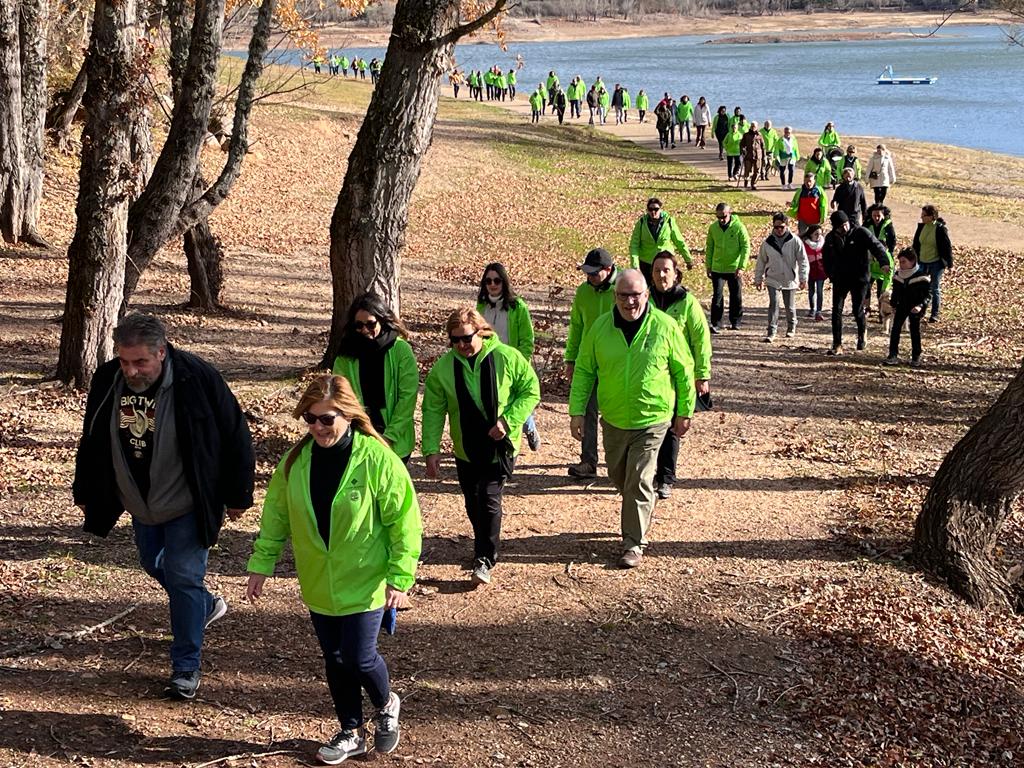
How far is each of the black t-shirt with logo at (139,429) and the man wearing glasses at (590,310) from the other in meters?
4.24

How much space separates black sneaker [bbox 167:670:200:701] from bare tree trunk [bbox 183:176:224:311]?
909 centimetres

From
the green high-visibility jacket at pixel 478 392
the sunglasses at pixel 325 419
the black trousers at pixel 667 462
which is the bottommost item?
the black trousers at pixel 667 462

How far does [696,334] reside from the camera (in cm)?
884

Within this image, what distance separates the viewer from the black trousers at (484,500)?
725 cm

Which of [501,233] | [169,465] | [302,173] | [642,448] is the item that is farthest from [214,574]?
[302,173]

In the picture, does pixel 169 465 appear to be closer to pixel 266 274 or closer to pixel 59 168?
pixel 266 274

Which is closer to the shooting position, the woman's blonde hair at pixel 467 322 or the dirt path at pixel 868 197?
the woman's blonde hair at pixel 467 322

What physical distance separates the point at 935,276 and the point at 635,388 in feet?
33.8

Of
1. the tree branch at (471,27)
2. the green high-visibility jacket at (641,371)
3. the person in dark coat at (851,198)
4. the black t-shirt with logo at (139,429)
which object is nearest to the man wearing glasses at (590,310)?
the green high-visibility jacket at (641,371)

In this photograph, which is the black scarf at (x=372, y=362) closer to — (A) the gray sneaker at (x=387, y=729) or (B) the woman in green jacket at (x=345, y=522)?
(B) the woman in green jacket at (x=345, y=522)

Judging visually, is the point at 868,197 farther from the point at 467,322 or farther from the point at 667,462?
the point at 467,322

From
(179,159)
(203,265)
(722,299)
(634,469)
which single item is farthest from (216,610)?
(722,299)

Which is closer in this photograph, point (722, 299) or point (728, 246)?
point (728, 246)

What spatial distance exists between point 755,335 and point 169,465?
452 inches
